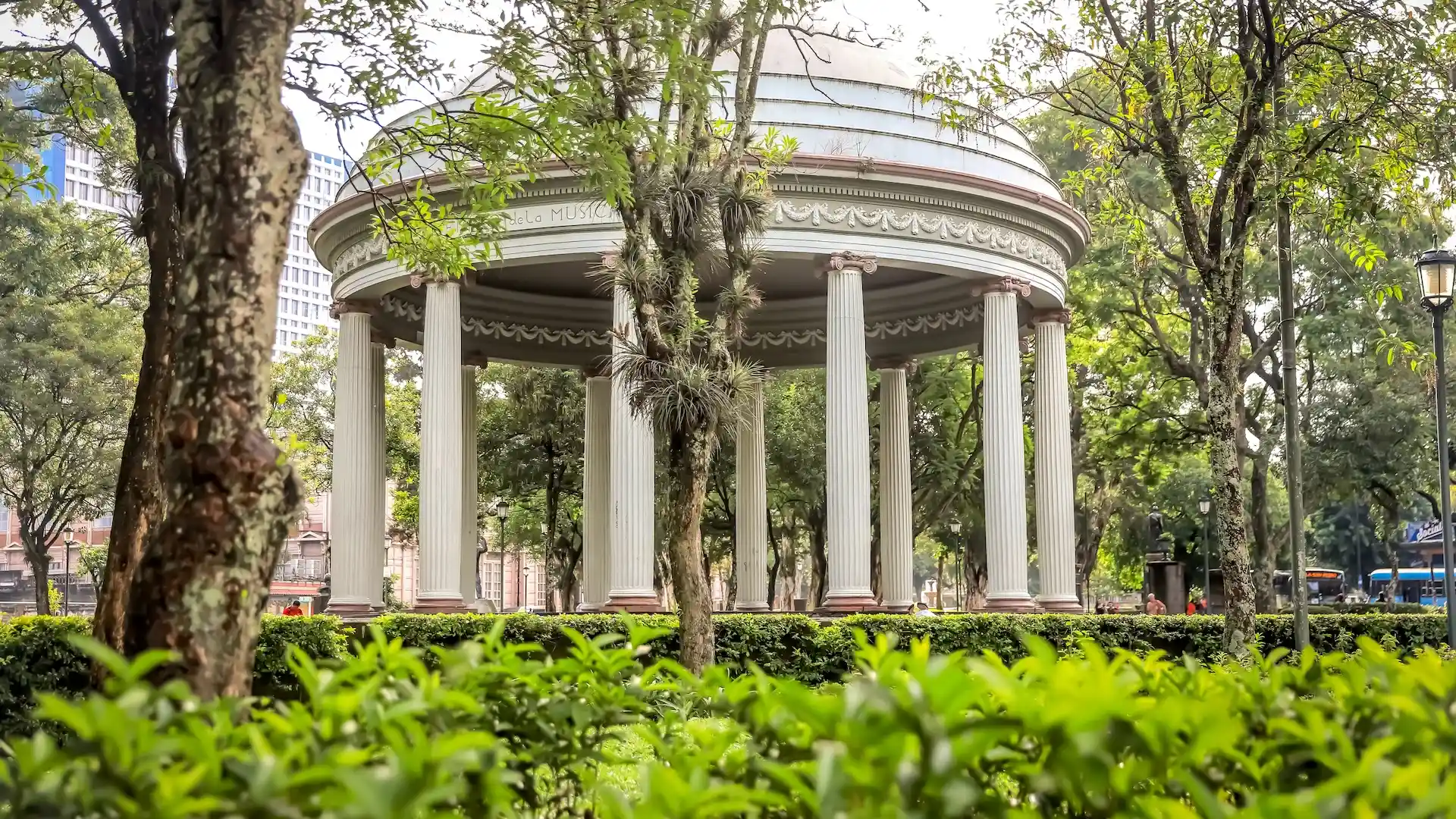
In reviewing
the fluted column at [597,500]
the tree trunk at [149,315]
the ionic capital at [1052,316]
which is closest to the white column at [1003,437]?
the ionic capital at [1052,316]

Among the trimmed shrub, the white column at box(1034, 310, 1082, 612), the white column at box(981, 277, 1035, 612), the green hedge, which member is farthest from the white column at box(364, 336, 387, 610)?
the trimmed shrub

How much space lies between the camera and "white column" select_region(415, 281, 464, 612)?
27.8 metres

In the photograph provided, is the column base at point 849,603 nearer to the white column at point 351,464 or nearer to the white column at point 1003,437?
the white column at point 1003,437

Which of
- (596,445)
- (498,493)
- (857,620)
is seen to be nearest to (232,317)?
(857,620)

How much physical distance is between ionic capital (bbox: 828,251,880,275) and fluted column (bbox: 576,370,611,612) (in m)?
8.26

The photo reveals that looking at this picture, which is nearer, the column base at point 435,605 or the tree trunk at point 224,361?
the tree trunk at point 224,361

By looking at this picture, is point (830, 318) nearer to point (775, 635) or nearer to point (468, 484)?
point (775, 635)

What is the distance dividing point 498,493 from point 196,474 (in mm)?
46004

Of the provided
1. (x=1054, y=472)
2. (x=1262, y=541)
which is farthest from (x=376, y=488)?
(x=1262, y=541)

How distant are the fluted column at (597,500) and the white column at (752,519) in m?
3.38

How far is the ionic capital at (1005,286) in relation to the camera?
30125 mm

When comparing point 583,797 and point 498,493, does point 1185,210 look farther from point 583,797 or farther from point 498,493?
point 498,493

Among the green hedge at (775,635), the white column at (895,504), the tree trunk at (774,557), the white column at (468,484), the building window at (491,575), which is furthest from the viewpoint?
the building window at (491,575)

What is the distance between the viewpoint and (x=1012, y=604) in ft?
95.3
